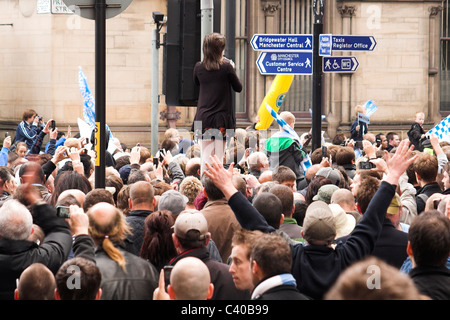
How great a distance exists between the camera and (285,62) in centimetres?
1233

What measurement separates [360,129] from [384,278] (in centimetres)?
1460

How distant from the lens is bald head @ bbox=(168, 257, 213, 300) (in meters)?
4.10

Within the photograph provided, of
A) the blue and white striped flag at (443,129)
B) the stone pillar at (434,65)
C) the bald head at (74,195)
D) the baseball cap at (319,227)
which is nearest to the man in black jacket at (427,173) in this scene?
the baseball cap at (319,227)

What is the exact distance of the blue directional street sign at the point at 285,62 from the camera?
1226 centimetres

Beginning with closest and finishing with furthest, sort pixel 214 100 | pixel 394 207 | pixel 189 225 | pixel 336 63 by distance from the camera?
pixel 189 225 < pixel 394 207 < pixel 214 100 < pixel 336 63

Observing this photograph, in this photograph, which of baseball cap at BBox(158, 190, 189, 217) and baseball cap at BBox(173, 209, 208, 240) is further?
baseball cap at BBox(158, 190, 189, 217)

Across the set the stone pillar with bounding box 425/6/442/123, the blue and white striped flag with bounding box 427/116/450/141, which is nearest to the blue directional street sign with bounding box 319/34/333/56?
the blue and white striped flag with bounding box 427/116/450/141

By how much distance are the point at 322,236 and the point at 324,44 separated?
755cm

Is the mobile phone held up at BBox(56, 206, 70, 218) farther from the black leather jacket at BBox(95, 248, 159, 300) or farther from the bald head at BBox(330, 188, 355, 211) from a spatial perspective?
the bald head at BBox(330, 188, 355, 211)

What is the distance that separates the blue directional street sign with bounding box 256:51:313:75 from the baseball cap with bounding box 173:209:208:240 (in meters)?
7.24

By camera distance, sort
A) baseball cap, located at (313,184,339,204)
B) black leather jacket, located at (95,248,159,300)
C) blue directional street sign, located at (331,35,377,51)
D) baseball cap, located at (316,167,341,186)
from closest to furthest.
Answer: black leather jacket, located at (95,248,159,300) < baseball cap, located at (313,184,339,204) < baseball cap, located at (316,167,341,186) < blue directional street sign, located at (331,35,377,51)

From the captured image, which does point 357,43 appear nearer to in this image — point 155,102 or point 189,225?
point 155,102

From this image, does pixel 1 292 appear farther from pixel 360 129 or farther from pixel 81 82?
pixel 360 129

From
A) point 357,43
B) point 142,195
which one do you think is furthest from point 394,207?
point 357,43
